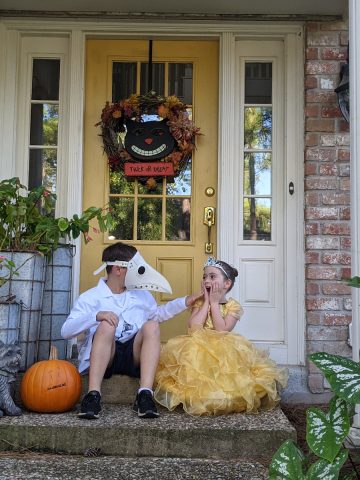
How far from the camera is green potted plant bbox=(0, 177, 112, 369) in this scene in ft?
10.6

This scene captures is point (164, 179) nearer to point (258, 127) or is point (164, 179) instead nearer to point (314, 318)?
point (258, 127)

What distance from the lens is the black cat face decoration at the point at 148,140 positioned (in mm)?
3996

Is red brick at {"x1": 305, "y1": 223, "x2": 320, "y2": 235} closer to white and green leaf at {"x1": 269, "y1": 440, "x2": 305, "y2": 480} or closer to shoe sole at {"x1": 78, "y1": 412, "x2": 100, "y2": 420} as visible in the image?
shoe sole at {"x1": 78, "y1": 412, "x2": 100, "y2": 420}

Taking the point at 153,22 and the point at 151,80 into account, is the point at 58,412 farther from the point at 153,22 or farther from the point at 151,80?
the point at 153,22

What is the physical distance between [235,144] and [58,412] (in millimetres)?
2088

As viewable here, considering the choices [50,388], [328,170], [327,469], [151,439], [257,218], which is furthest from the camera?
[257,218]

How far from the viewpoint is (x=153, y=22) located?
158 inches

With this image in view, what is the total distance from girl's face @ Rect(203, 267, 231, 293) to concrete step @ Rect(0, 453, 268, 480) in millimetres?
1061

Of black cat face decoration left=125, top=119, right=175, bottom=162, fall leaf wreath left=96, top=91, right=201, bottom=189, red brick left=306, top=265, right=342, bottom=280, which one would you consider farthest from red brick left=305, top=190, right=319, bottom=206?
black cat face decoration left=125, top=119, right=175, bottom=162

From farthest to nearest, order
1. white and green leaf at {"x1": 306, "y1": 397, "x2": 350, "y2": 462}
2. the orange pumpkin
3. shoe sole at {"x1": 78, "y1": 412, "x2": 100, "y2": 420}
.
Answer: the orange pumpkin, shoe sole at {"x1": 78, "y1": 412, "x2": 100, "y2": 420}, white and green leaf at {"x1": 306, "y1": 397, "x2": 350, "y2": 462}

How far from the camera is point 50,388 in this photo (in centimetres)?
278

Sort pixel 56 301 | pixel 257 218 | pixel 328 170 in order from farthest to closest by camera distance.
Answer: pixel 257 218 < pixel 328 170 < pixel 56 301

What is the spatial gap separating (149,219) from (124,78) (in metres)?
1.02

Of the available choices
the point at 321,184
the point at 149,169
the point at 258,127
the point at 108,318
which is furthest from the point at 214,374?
the point at 258,127
